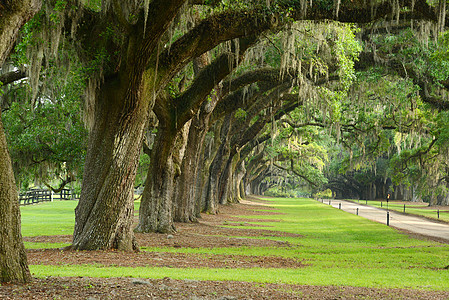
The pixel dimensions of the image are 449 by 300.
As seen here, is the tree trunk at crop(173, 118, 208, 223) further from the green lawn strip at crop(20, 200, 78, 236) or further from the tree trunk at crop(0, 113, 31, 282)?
the tree trunk at crop(0, 113, 31, 282)

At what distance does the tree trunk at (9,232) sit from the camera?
554 centimetres

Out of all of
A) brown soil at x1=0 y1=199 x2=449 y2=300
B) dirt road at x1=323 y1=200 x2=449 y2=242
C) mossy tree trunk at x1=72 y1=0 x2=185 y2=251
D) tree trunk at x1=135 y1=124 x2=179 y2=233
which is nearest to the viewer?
brown soil at x1=0 y1=199 x2=449 y2=300

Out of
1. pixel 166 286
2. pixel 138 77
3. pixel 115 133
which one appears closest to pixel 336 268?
pixel 166 286

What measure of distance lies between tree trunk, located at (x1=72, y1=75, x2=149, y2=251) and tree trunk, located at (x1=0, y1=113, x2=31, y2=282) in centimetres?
426

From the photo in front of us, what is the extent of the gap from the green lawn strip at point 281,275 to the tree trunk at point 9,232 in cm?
115

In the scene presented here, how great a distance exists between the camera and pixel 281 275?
8.44 metres

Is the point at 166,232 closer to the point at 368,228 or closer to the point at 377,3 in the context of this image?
the point at 377,3

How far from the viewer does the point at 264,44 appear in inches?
678

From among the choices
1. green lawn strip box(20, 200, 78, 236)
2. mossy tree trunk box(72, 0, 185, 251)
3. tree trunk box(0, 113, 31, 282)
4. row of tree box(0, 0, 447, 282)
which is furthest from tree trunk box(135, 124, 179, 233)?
tree trunk box(0, 113, 31, 282)

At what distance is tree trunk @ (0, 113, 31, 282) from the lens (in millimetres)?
5539

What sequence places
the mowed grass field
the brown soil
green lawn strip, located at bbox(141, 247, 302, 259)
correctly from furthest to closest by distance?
green lawn strip, located at bbox(141, 247, 302, 259)
the mowed grass field
the brown soil

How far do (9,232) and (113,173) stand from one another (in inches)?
178

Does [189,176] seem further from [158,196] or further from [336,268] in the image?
[336,268]

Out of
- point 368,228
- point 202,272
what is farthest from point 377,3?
point 368,228
